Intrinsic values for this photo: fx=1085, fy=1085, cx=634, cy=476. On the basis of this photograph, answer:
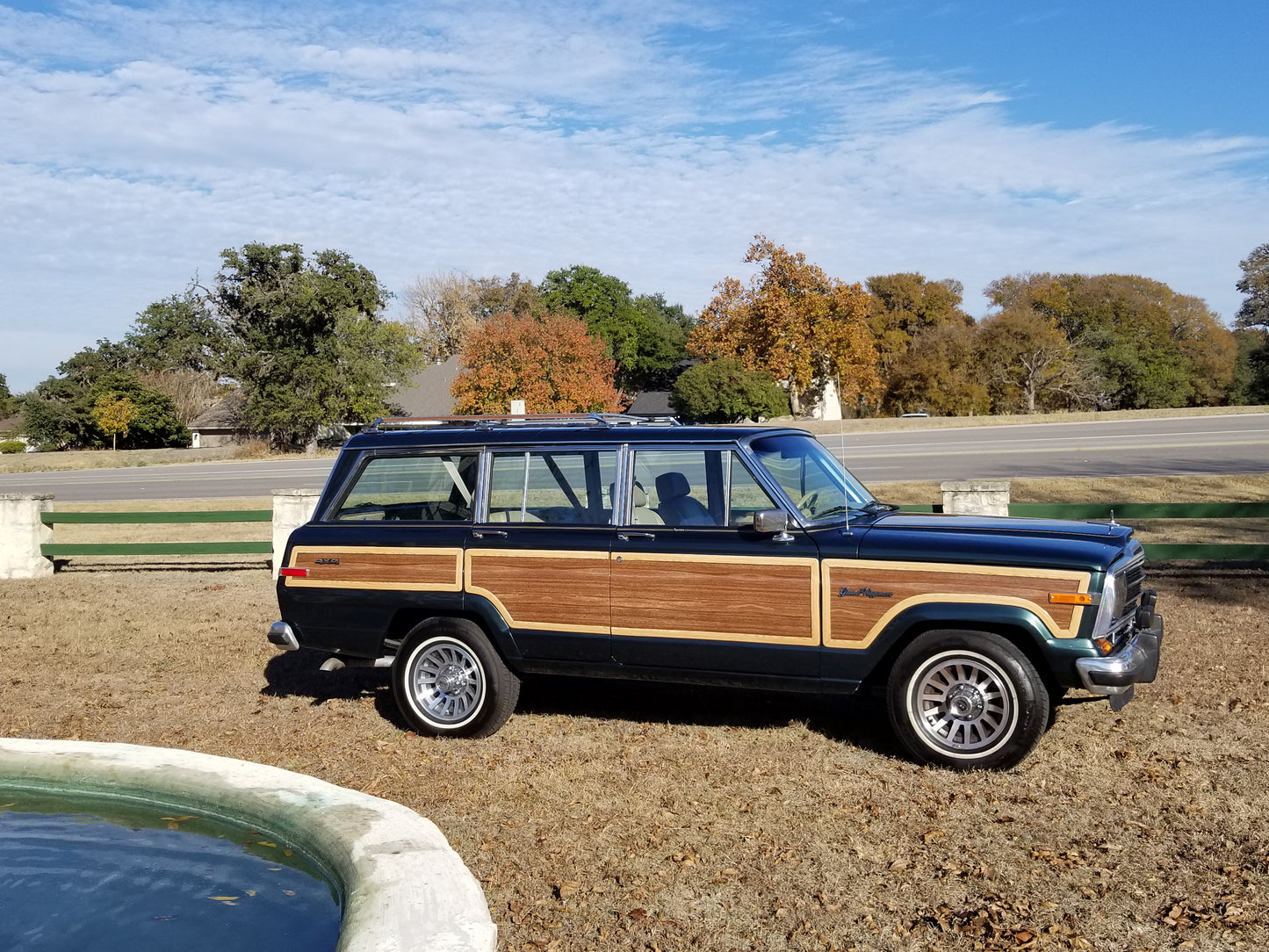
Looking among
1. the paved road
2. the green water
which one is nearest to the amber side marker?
the green water

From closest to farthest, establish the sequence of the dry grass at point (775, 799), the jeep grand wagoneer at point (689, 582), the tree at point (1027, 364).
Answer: the dry grass at point (775, 799) < the jeep grand wagoneer at point (689, 582) < the tree at point (1027, 364)

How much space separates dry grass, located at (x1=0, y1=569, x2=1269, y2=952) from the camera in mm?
4352

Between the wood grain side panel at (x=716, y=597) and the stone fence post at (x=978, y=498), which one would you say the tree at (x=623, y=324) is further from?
the wood grain side panel at (x=716, y=597)

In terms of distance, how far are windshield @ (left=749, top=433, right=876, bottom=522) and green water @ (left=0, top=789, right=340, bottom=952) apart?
11.2 ft

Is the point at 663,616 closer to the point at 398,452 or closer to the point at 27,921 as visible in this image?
the point at 398,452

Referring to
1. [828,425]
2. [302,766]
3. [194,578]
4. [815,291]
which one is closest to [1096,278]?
[815,291]

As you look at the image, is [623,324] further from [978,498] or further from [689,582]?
[689,582]

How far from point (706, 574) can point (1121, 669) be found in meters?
2.33

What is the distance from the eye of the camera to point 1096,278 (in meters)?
79.6

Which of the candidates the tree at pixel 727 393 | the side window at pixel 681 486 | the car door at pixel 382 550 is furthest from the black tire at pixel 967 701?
the tree at pixel 727 393

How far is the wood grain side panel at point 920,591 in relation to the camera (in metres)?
5.83

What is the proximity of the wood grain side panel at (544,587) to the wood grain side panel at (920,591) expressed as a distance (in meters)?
1.45

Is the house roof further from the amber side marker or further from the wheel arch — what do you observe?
the amber side marker

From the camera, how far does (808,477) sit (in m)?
6.90
